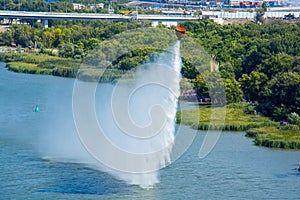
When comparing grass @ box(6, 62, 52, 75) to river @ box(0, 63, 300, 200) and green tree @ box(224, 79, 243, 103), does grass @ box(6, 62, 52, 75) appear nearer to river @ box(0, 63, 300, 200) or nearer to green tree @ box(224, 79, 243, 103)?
green tree @ box(224, 79, 243, 103)

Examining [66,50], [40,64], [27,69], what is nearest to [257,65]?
[27,69]

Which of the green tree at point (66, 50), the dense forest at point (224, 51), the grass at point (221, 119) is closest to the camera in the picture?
the grass at point (221, 119)

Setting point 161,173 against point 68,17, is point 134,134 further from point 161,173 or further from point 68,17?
point 68,17

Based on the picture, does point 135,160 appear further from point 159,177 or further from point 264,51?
point 264,51

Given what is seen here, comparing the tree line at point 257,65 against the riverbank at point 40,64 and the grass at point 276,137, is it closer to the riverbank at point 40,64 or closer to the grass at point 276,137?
the grass at point 276,137

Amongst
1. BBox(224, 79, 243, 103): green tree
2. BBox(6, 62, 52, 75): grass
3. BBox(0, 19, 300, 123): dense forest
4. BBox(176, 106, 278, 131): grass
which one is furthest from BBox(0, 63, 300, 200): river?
BBox(6, 62, 52, 75): grass

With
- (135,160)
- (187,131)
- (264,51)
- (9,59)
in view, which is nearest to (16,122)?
(187,131)

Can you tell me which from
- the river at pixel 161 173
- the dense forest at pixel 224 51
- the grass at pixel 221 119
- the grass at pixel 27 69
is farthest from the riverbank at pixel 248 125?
the grass at pixel 27 69

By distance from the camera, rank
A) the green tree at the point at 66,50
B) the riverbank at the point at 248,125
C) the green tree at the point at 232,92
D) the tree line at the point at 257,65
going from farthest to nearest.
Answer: the green tree at the point at 66,50 → the green tree at the point at 232,92 → the tree line at the point at 257,65 → the riverbank at the point at 248,125
